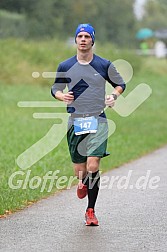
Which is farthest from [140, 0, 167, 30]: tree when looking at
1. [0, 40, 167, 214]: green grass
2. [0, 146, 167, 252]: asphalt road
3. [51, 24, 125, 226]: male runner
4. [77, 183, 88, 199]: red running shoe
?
[51, 24, 125, 226]: male runner

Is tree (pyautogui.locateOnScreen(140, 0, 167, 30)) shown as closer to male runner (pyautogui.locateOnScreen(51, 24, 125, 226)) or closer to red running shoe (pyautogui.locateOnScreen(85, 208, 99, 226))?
male runner (pyautogui.locateOnScreen(51, 24, 125, 226))

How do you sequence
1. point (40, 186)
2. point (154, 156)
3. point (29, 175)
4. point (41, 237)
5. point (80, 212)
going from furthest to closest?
point (154, 156)
point (29, 175)
point (40, 186)
point (80, 212)
point (41, 237)

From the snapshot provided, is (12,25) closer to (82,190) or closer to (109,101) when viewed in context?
(82,190)

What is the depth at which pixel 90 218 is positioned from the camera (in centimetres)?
870

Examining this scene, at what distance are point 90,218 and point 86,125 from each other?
3.21ft

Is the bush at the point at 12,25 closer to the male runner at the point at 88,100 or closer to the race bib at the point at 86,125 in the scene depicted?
the male runner at the point at 88,100

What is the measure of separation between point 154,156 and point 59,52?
26107 mm

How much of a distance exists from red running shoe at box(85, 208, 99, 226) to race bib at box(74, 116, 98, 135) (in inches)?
32.7

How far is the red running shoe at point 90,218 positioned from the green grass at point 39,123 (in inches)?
47.4

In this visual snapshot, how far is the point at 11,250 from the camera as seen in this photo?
7.41 meters

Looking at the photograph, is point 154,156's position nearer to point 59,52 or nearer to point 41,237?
point 41,237

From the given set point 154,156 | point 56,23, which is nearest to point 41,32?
point 56,23

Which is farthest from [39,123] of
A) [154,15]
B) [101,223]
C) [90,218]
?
[154,15]

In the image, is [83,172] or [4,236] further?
[83,172]
